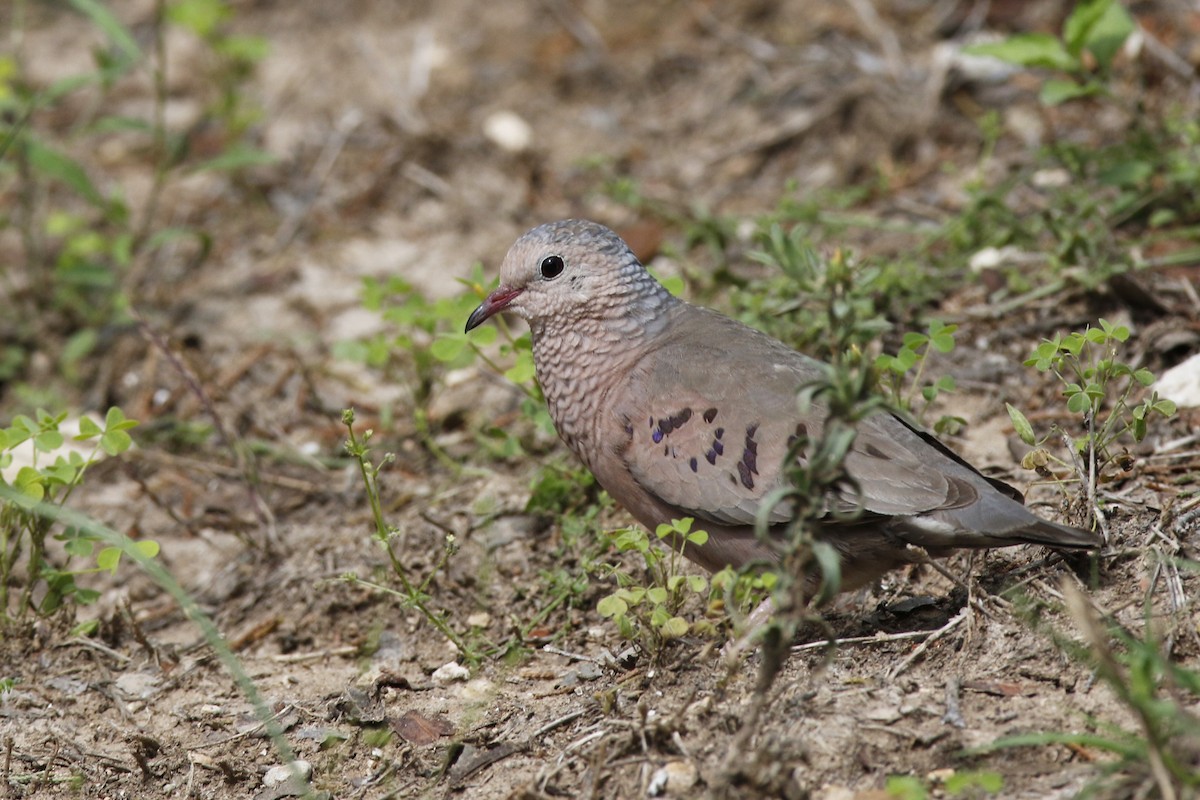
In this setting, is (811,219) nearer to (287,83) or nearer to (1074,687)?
(1074,687)

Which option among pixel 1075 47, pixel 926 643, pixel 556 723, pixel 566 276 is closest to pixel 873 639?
pixel 926 643

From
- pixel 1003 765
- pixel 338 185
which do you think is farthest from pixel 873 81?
pixel 1003 765

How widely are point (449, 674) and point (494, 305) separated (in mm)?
1092

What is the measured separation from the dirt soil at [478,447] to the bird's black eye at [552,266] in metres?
0.81

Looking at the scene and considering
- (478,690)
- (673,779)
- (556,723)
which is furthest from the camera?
(478,690)

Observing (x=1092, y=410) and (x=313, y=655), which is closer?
(x=1092, y=410)

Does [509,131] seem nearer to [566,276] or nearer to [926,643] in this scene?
[566,276]

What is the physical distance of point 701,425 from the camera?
11.1ft

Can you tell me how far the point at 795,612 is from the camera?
2.50m

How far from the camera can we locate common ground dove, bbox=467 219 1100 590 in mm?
3125

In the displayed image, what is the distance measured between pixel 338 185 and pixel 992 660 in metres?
4.66

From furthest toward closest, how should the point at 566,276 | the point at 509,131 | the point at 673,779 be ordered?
the point at 509,131
the point at 566,276
the point at 673,779

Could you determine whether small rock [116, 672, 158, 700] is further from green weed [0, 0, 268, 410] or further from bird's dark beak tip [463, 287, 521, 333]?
green weed [0, 0, 268, 410]

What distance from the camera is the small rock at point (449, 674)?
3.61m
